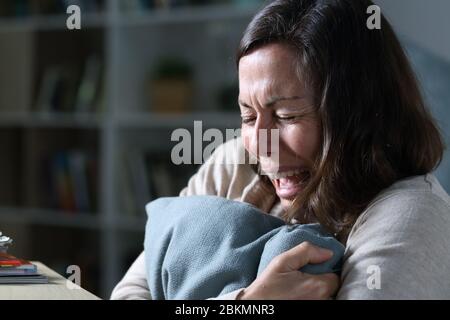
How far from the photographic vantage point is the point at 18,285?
47.8 inches

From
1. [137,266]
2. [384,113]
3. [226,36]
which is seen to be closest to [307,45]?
[384,113]

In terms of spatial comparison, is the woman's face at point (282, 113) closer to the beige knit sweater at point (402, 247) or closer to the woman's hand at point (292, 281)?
the beige knit sweater at point (402, 247)

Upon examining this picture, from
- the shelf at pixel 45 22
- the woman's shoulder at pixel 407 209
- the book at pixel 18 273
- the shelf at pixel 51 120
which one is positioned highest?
the shelf at pixel 45 22

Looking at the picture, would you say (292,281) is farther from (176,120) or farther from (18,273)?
(176,120)

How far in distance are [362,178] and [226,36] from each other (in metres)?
2.22

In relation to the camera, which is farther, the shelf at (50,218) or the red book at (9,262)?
the shelf at (50,218)

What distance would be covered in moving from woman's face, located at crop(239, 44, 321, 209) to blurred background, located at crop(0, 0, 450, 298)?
1759mm

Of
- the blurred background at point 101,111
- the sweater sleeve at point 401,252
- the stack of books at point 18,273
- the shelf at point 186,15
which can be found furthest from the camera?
the blurred background at point 101,111

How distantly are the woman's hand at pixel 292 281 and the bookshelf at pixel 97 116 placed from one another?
2.06 m

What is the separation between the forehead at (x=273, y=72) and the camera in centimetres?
130

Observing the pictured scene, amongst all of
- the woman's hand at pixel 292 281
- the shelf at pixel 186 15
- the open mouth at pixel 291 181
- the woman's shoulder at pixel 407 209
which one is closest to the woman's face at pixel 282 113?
the open mouth at pixel 291 181

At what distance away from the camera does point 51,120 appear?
3613 mm

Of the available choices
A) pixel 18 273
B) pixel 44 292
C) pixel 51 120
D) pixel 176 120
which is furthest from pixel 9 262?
pixel 51 120

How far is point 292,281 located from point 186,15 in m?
2.30
